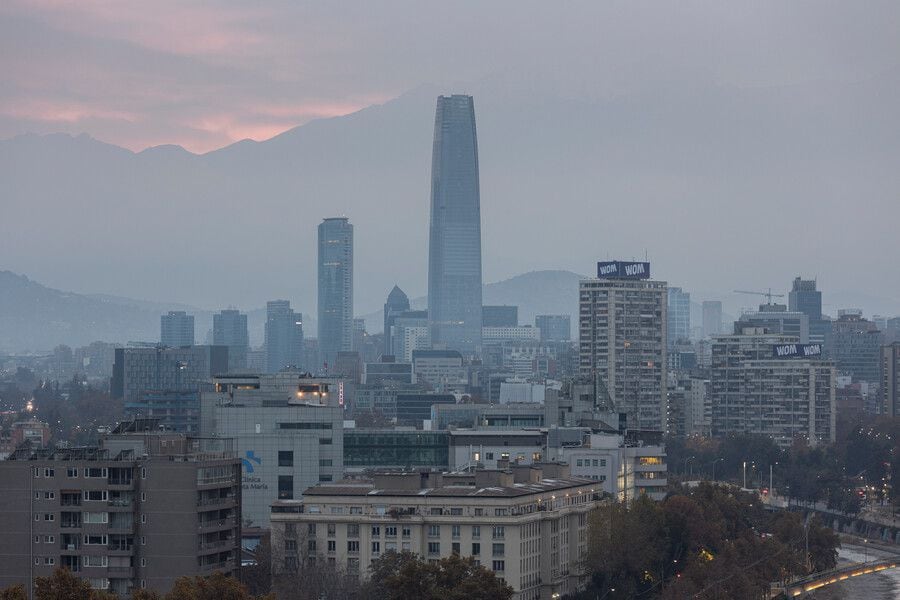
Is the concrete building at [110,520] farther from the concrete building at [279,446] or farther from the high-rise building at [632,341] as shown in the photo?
the high-rise building at [632,341]

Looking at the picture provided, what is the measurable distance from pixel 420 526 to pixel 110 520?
15412mm

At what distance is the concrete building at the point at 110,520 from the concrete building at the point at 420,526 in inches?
392

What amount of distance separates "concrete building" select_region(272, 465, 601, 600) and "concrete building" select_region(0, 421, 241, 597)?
32.7ft

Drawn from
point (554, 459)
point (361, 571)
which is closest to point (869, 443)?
point (554, 459)

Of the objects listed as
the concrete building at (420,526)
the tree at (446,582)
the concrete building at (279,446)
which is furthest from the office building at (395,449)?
the tree at (446,582)

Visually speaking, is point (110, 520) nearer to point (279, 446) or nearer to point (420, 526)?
point (420, 526)

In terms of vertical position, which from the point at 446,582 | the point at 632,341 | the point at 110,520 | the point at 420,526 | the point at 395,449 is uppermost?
the point at 632,341

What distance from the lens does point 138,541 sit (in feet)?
230

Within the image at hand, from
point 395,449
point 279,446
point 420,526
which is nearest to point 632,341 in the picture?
point 395,449

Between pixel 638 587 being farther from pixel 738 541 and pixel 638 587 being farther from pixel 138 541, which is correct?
pixel 138 541

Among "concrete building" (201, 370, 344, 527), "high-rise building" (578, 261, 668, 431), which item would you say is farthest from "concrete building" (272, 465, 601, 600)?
"high-rise building" (578, 261, 668, 431)

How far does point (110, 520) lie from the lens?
231 ft

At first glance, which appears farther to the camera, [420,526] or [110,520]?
[420,526]

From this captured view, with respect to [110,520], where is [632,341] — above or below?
above
